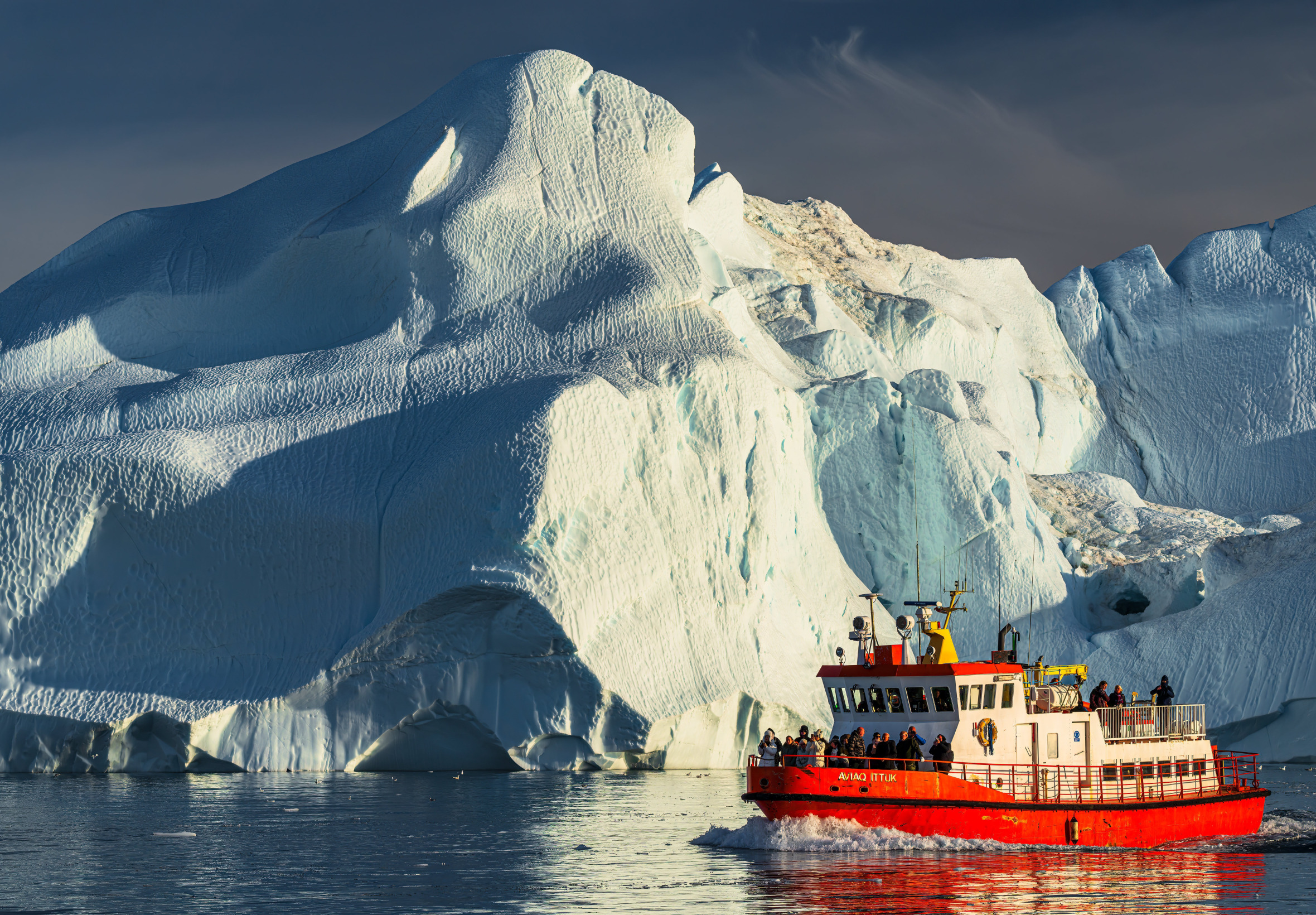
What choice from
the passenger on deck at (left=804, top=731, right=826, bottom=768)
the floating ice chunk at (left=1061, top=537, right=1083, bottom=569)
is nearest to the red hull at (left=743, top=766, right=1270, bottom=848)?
the passenger on deck at (left=804, top=731, right=826, bottom=768)

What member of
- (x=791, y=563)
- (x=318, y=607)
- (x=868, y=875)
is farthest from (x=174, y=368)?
(x=868, y=875)

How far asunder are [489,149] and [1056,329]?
33.4 m

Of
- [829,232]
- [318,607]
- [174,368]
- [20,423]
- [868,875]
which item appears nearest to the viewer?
[868,875]

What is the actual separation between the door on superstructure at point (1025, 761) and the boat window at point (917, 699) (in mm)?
1405

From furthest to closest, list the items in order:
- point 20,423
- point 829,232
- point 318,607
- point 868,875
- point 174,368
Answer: point 829,232, point 174,368, point 20,423, point 318,607, point 868,875

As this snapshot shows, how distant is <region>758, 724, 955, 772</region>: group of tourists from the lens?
1953 cm

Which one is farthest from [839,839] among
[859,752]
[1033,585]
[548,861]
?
[1033,585]

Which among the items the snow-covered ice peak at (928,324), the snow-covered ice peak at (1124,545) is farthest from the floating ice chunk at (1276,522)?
the snow-covered ice peak at (928,324)

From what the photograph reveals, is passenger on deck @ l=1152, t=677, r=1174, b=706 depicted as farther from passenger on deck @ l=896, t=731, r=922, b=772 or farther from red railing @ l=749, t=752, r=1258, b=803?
passenger on deck @ l=896, t=731, r=922, b=772

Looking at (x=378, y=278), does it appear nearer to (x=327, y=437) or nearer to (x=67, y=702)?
(x=327, y=437)

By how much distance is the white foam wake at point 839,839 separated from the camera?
1886 centimetres

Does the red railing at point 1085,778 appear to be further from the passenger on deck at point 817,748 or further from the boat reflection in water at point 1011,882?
the boat reflection in water at point 1011,882

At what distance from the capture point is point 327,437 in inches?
1328

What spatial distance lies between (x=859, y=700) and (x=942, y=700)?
1.30 m
